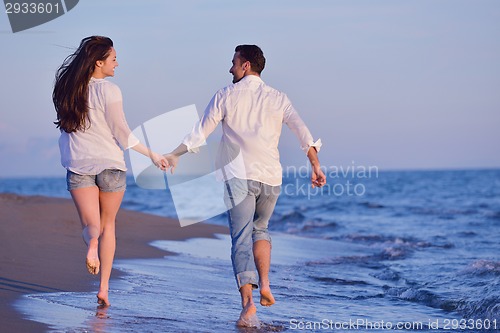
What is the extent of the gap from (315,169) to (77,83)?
1.69 metres

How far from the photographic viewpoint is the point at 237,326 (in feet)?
15.5

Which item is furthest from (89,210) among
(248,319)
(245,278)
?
(248,319)

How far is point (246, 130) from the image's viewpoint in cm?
489

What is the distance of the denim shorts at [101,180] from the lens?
4891mm

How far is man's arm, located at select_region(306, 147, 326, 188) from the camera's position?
16.5 ft

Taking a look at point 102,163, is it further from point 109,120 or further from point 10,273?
point 10,273

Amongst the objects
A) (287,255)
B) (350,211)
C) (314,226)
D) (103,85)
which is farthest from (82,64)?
(350,211)

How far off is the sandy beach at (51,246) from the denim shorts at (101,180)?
895mm

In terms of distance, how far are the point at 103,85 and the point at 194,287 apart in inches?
86.9

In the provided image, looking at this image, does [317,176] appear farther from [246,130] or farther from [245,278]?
[245,278]

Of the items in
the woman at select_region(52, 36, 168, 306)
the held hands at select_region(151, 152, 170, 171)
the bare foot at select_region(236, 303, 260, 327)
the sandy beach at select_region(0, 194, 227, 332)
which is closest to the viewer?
the bare foot at select_region(236, 303, 260, 327)

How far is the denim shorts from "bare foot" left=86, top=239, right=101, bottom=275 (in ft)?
1.22

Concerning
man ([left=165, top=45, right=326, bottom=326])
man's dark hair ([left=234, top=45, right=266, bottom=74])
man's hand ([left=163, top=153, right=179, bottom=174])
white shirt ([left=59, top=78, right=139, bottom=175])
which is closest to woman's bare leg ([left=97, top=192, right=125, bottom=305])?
white shirt ([left=59, top=78, right=139, bottom=175])

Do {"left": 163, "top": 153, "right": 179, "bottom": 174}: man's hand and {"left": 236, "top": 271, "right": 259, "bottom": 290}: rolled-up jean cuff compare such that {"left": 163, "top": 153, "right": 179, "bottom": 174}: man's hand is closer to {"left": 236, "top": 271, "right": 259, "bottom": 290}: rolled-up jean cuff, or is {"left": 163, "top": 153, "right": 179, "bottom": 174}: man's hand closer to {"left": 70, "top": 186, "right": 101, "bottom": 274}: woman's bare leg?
{"left": 70, "top": 186, "right": 101, "bottom": 274}: woman's bare leg
